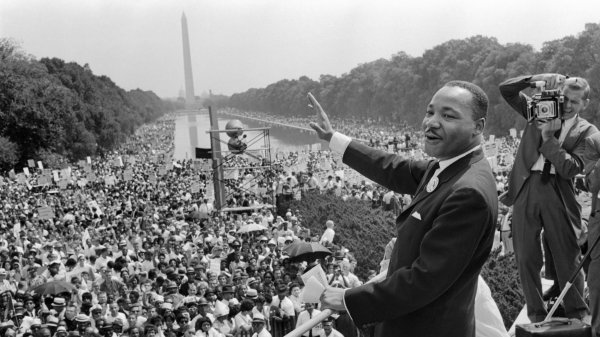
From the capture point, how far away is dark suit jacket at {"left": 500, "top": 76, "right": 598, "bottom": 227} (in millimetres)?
4215

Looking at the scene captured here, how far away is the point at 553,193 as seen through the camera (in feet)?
14.2

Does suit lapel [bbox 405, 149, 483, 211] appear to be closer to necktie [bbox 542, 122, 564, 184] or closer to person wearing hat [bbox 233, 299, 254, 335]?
necktie [bbox 542, 122, 564, 184]

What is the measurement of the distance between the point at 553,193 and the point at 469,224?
6.56 ft

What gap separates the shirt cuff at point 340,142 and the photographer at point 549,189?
1.42m

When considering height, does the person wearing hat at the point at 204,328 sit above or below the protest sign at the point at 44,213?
above

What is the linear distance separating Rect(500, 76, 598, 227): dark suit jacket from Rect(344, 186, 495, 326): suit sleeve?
1.79 meters

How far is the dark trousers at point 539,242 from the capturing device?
4.31 meters

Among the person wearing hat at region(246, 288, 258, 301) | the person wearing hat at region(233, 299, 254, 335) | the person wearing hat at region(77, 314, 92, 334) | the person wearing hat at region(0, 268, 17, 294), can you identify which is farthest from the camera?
the person wearing hat at region(0, 268, 17, 294)

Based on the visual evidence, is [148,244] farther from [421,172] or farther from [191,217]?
[421,172]

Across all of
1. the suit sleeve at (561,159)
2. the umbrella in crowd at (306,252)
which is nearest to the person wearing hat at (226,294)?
the umbrella in crowd at (306,252)

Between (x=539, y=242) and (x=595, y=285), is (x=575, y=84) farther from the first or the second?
(x=595, y=285)

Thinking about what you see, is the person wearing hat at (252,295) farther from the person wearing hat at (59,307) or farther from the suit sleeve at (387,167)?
the suit sleeve at (387,167)

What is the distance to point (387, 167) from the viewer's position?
3.22 metres

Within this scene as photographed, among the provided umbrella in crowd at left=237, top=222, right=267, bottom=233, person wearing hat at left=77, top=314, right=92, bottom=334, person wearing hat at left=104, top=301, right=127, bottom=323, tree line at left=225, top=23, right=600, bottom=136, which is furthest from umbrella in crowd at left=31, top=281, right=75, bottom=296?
tree line at left=225, top=23, right=600, bottom=136
